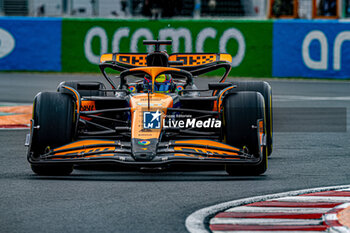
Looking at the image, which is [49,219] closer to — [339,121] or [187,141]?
[187,141]

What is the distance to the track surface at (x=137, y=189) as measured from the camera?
588 cm

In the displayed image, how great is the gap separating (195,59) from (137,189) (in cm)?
405

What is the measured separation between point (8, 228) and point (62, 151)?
2220 mm

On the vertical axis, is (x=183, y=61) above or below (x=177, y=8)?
below

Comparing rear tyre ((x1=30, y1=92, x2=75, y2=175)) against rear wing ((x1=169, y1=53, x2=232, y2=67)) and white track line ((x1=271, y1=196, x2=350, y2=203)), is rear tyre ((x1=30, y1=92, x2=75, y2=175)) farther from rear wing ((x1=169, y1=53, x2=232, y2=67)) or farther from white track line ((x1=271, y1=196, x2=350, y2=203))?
rear wing ((x1=169, y1=53, x2=232, y2=67))

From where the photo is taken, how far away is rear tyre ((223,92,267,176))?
7.96 meters

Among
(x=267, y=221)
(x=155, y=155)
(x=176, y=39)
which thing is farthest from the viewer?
(x=176, y=39)

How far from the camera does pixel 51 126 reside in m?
8.01

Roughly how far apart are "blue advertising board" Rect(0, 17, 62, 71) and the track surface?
13.6m

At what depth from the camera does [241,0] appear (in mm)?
31719

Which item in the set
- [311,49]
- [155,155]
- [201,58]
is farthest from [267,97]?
[311,49]

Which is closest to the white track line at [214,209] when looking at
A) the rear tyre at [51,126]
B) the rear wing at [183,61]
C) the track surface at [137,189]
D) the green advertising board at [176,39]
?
the track surface at [137,189]

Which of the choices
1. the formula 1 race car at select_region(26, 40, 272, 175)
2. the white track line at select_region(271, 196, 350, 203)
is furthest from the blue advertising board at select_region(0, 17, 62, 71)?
the white track line at select_region(271, 196, 350, 203)

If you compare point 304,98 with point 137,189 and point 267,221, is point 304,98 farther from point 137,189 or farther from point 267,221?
point 267,221
